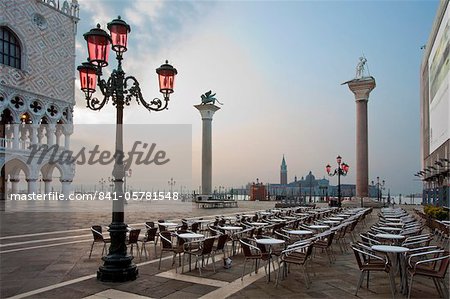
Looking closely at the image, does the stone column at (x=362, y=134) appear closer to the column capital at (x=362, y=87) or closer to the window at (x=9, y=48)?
the column capital at (x=362, y=87)

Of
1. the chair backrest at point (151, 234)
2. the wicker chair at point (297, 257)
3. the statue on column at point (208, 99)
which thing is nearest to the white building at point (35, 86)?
the statue on column at point (208, 99)

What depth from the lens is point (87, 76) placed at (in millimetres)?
6617

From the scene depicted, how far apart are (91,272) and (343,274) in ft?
14.4

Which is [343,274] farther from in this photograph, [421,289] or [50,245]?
[50,245]

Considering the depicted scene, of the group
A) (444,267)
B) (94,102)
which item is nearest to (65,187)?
(94,102)

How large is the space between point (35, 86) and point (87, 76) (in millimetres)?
31409

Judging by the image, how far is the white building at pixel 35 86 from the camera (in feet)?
107

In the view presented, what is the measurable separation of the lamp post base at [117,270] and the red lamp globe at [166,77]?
305 centimetres

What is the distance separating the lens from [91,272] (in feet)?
22.7

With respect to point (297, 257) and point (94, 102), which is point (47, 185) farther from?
point (297, 257)

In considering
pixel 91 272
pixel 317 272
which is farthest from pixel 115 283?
pixel 317 272

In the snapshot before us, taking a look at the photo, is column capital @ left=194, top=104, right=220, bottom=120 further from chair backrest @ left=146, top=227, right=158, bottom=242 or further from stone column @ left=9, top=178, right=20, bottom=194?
chair backrest @ left=146, top=227, right=158, bottom=242

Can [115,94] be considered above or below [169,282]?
above

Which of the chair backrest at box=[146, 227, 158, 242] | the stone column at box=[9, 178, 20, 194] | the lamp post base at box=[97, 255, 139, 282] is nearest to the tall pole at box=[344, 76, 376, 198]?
the chair backrest at box=[146, 227, 158, 242]
